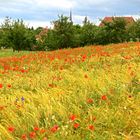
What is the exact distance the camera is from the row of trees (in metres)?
35.6

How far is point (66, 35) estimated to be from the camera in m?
35.6

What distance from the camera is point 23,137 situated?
4.47 m

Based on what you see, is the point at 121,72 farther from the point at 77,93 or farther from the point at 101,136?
the point at 101,136

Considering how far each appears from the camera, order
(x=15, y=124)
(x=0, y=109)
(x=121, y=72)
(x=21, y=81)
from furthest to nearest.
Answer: (x=21, y=81) < (x=121, y=72) < (x=0, y=109) < (x=15, y=124)

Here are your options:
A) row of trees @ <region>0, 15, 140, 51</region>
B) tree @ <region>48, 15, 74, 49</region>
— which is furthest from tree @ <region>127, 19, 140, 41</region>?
tree @ <region>48, 15, 74, 49</region>

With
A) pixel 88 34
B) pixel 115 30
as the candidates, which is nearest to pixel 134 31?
pixel 115 30

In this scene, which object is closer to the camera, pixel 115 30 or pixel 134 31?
pixel 115 30

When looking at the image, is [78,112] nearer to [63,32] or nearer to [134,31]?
[63,32]

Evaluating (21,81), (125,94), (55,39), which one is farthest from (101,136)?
(55,39)

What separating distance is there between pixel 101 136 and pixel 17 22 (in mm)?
32098

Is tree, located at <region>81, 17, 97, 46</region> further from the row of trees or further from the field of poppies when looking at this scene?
the field of poppies

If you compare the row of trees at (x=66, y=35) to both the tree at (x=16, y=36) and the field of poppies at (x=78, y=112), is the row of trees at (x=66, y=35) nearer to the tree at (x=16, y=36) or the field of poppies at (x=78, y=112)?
the tree at (x=16, y=36)

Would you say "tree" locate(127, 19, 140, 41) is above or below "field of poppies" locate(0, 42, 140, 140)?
above

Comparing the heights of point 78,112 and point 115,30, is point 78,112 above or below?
below
